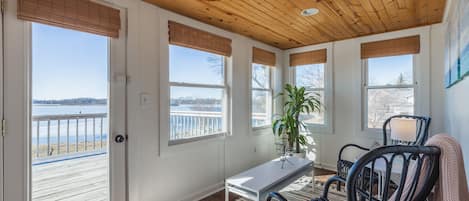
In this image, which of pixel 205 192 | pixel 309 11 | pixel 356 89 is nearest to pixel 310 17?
pixel 309 11

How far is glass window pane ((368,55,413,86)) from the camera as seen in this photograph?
11.0ft

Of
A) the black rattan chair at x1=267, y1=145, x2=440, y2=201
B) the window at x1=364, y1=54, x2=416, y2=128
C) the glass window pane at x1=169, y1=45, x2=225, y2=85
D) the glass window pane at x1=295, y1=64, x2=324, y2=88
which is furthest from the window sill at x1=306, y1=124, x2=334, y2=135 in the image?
the black rattan chair at x1=267, y1=145, x2=440, y2=201

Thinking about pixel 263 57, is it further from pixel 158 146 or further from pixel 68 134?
pixel 68 134

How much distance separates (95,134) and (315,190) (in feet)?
8.61

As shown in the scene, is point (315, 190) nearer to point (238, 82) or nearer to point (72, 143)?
point (238, 82)

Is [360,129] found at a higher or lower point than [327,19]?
lower

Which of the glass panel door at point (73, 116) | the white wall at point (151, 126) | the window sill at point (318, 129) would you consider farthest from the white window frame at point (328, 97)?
the glass panel door at point (73, 116)

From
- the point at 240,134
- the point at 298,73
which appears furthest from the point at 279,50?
the point at 240,134

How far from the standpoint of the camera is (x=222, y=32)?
3207mm

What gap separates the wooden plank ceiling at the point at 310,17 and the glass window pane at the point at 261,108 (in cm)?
100

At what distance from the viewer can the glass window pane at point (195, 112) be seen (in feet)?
8.95

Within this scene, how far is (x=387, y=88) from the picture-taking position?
11.5 feet

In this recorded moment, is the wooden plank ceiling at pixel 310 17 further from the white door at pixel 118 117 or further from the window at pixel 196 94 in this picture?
the white door at pixel 118 117

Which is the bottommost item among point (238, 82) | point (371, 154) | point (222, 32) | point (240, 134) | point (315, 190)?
point (315, 190)
